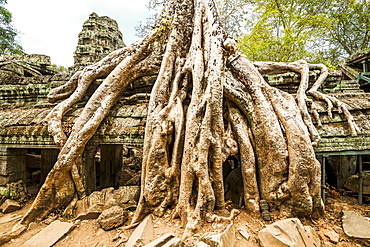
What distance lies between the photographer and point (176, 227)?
235 cm

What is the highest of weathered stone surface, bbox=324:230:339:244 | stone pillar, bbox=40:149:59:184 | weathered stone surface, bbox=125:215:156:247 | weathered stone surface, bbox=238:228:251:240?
stone pillar, bbox=40:149:59:184

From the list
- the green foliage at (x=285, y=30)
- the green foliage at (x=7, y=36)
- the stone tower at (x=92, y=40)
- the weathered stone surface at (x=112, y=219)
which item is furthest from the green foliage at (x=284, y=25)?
the green foliage at (x=7, y=36)

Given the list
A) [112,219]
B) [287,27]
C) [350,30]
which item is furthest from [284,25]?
[112,219]

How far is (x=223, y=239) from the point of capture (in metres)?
1.95

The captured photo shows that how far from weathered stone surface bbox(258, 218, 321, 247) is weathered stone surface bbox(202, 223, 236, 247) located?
358 mm

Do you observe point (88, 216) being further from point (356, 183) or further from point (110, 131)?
point (356, 183)

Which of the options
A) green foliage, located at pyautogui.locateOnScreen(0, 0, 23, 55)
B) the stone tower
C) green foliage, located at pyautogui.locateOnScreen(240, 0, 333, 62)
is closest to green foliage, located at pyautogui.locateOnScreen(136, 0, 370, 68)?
green foliage, located at pyautogui.locateOnScreen(240, 0, 333, 62)

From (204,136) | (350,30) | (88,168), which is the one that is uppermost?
(350,30)

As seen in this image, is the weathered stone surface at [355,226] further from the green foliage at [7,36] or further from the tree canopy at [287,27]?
the green foliage at [7,36]

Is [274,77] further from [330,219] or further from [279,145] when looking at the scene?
[330,219]

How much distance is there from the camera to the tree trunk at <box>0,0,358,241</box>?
7.99 ft

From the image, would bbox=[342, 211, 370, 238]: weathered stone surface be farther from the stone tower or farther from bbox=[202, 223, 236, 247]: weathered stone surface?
the stone tower

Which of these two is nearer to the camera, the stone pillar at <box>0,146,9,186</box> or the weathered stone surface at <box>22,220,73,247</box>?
the weathered stone surface at <box>22,220,73,247</box>

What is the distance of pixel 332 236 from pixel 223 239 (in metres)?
1.57
